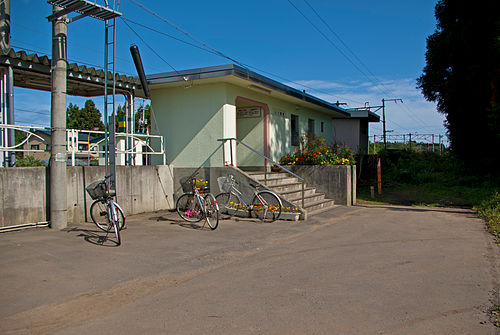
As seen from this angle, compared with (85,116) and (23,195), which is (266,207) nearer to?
(23,195)

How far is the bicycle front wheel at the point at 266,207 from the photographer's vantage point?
9.52 m

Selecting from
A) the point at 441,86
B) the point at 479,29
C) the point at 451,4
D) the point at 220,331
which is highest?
the point at 451,4

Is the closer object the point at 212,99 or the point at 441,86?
the point at 212,99

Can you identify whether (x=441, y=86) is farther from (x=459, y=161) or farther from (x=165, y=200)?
(x=165, y=200)

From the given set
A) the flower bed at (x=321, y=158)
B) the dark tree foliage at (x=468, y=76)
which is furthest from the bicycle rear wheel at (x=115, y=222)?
the dark tree foliage at (x=468, y=76)

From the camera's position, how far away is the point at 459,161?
19469 mm

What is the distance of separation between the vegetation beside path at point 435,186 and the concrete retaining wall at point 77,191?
7.05 meters

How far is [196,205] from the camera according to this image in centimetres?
895

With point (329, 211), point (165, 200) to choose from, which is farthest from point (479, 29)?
point (165, 200)

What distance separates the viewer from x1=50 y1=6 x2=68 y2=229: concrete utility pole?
7.99 m

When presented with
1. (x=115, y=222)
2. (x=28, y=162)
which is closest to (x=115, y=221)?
(x=115, y=222)

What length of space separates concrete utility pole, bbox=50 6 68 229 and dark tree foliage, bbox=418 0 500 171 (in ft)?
39.4

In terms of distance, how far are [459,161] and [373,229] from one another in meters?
13.6

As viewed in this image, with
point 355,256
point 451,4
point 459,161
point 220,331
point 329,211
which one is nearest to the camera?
point 220,331
